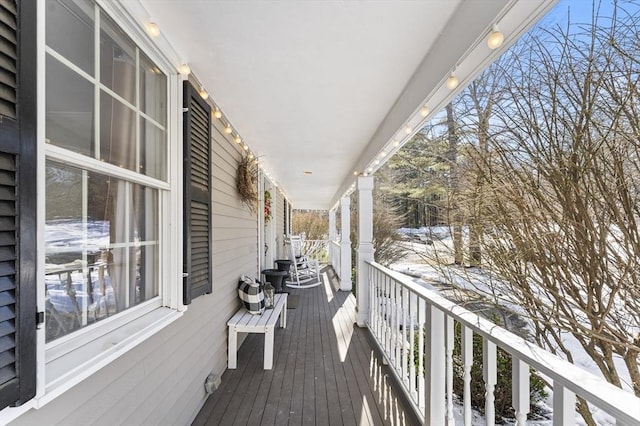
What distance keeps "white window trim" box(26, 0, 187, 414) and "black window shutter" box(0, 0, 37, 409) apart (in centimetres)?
4

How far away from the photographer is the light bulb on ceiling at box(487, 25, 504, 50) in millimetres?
1337

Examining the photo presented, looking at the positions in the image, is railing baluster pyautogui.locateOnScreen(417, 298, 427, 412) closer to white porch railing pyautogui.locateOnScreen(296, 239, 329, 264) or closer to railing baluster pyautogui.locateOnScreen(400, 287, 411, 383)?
railing baluster pyautogui.locateOnScreen(400, 287, 411, 383)

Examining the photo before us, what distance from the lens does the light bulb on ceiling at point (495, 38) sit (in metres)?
1.34

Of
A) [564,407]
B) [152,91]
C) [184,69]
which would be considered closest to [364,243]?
[184,69]

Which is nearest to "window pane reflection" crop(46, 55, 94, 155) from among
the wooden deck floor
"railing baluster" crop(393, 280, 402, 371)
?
the wooden deck floor

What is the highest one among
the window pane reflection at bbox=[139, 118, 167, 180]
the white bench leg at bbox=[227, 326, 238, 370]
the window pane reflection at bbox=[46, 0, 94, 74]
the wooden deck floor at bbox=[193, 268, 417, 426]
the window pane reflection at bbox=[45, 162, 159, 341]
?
the window pane reflection at bbox=[46, 0, 94, 74]

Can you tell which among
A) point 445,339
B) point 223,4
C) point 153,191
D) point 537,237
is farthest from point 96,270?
point 537,237

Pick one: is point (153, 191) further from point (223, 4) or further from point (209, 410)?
point (209, 410)

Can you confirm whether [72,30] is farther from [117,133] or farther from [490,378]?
[490,378]

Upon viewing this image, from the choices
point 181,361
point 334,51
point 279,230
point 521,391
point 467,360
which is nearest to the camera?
point 521,391

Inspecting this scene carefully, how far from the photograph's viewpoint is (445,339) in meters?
1.81

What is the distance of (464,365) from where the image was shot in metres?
1.52

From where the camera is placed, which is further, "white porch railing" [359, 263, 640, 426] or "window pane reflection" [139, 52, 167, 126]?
"window pane reflection" [139, 52, 167, 126]

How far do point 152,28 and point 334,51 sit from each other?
101 centimetres
